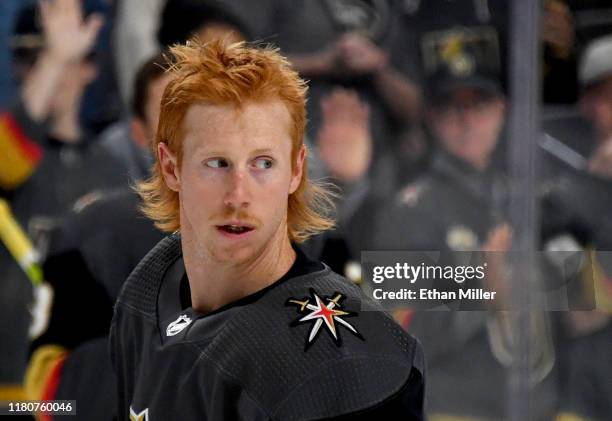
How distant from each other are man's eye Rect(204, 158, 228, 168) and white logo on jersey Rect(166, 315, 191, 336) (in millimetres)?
237

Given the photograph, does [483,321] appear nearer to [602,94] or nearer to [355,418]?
[602,94]

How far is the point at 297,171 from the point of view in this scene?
5.38ft

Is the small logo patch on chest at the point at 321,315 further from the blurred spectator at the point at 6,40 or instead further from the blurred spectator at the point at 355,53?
the blurred spectator at the point at 6,40

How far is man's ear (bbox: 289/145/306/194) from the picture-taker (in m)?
1.63

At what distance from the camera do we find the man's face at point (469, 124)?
2.34 m

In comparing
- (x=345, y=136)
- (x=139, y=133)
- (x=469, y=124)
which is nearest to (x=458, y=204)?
(x=469, y=124)

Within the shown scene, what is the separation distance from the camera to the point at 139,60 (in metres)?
2.29

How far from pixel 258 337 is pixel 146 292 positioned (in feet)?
1.06

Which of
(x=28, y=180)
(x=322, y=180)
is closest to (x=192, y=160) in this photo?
(x=322, y=180)

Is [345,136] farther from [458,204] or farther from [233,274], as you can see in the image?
[233,274]

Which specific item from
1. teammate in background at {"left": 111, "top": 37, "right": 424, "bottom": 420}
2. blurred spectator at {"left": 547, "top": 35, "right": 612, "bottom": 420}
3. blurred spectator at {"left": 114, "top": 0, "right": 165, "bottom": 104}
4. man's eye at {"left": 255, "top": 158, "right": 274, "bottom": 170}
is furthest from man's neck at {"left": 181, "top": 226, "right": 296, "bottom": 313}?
blurred spectator at {"left": 547, "top": 35, "right": 612, "bottom": 420}

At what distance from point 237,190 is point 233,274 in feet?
0.42

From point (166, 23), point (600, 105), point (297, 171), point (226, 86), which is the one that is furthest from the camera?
point (600, 105)

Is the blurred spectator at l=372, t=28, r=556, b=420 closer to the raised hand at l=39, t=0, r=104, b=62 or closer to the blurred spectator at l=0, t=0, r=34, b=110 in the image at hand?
the raised hand at l=39, t=0, r=104, b=62
